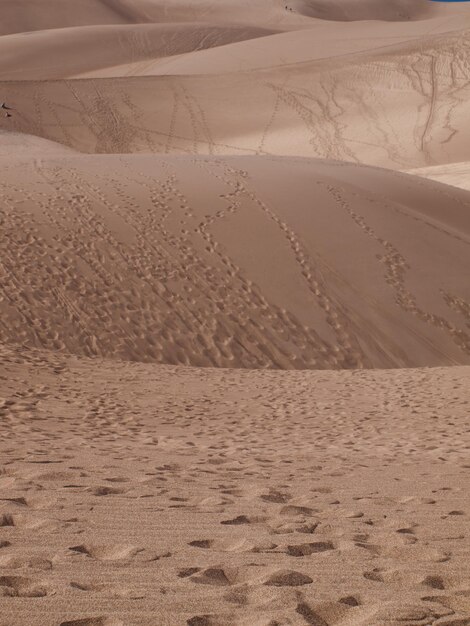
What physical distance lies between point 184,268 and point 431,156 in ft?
71.7

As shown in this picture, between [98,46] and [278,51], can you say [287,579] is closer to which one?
[278,51]

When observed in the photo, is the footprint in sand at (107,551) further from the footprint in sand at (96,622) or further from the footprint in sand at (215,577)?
the footprint in sand at (96,622)

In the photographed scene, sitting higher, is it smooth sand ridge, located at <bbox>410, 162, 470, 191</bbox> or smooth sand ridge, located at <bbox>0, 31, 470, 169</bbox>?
smooth sand ridge, located at <bbox>0, 31, 470, 169</bbox>

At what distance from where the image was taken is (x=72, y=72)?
176 feet

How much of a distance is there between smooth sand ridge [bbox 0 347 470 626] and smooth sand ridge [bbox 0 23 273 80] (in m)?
47.7

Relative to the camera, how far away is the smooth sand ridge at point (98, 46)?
5434cm

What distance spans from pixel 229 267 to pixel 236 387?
438 cm

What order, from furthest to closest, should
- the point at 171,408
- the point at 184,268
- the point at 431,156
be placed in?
the point at 431,156 < the point at 184,268 < the point at 171,408

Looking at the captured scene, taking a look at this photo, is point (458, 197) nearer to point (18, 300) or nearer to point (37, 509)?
point (18, 300)

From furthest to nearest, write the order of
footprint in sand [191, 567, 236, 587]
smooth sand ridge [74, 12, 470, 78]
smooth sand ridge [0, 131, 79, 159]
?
smooth sand ridge [74, 12, 470, 78] → smooth sand ridge [0, 131, 79, 159] → footprint in sand [191, 567, 236, 587]

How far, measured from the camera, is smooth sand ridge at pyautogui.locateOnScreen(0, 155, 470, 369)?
12.9m

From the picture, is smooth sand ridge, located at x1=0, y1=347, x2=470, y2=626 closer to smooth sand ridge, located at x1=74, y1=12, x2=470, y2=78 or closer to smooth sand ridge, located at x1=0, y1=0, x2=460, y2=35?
smooth sand ridge, located at x1=74, y1=12, x2=470, y2=78

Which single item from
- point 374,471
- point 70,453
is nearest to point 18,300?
point 70,453

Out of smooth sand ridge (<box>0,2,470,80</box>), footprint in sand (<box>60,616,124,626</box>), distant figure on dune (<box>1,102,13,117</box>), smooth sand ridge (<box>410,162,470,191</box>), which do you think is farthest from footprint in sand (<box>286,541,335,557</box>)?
smooth sand ridge (<box>0,2,470,80</box>)
